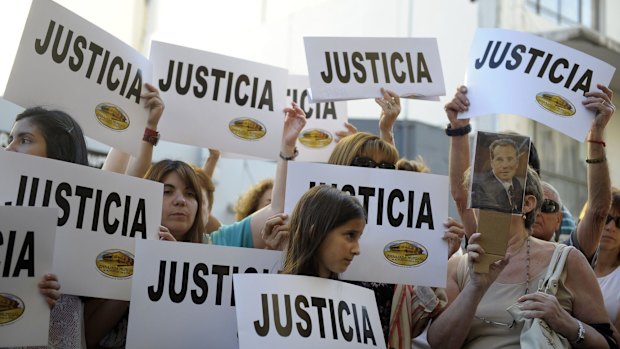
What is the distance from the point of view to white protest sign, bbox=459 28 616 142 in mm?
4562

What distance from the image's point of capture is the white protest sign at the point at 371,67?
15.8 feet

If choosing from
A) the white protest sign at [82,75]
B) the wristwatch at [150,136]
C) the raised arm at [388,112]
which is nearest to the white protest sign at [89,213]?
the white protest sign at [82,75]

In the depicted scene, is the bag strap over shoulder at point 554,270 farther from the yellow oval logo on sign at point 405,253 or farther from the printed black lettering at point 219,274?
the printed black lettering at point 219,274

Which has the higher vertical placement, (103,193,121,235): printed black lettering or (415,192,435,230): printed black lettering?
(415,192,435,230): printed black lettering

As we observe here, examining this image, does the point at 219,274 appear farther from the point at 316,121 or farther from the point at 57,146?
the point at 316,121

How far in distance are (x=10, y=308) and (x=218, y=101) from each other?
177cm

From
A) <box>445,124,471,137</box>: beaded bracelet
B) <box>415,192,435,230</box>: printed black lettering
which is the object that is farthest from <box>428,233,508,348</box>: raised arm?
<box>445,124,471,137</box>: beaded bracelet

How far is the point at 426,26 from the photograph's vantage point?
14172mm

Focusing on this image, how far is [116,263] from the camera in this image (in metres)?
4.04

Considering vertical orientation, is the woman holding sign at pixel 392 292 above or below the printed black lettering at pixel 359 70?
below

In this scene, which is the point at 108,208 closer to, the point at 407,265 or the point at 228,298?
the point at 228,298

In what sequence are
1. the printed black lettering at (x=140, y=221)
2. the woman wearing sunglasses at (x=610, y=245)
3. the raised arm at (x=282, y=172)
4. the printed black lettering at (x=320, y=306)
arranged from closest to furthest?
the printed black lettering at (x=320, y=306) → the printed black lettering at (x=140, y=221) → the raised arm at (x=282, y=172) → the woman wearing sunglasses at (x=610, y=245)

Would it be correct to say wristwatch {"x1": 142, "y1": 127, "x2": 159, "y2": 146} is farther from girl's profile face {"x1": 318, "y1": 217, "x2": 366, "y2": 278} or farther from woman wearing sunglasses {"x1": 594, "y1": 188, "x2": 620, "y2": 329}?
woman wearing sunglasses {"x1": 594, "y1": 188, "x2": 620, "y2": 329}

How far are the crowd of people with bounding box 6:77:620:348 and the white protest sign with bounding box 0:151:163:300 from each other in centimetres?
11
